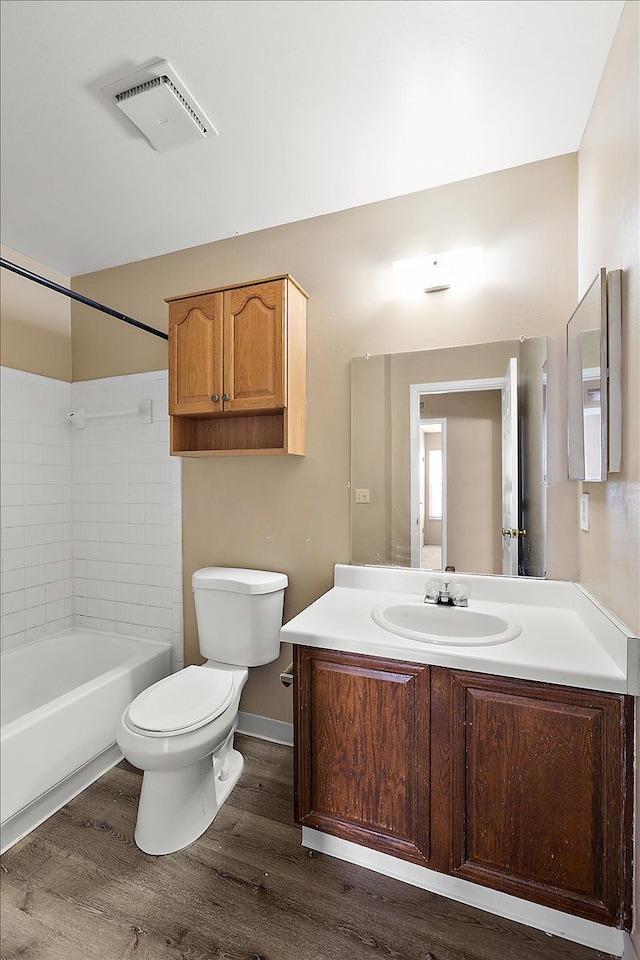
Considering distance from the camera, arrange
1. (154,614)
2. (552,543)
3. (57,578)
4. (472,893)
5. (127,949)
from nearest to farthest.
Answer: (127,949)
(472,893)
(552,543)
(154,614)
(57,578)

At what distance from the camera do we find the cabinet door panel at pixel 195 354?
2.03 metres

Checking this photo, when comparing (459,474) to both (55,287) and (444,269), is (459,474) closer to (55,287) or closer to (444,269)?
(444,269)

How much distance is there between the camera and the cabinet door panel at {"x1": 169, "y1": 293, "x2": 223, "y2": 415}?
6.66ft

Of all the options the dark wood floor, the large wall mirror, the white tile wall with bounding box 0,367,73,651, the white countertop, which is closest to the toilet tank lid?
the white countertop

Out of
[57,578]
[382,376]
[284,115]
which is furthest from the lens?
[57,578]

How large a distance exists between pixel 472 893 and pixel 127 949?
0.99 m

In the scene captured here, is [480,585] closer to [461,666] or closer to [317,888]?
[461,666]

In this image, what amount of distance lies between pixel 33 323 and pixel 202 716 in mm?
2251

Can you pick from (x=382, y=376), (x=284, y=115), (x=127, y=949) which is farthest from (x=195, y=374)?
(x=127, y=949)

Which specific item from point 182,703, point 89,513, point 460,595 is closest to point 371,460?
point 460,595

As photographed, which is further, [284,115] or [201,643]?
[201,643]

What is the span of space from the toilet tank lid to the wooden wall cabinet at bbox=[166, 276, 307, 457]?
0.56 meters

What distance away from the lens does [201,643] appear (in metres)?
2.09

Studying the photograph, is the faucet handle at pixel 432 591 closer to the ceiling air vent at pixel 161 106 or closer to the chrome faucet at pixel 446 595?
the chrome faucet at pixel 446 595
